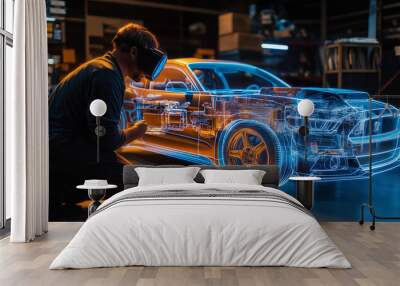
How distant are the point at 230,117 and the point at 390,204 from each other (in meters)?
2.44

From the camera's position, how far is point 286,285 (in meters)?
3.98

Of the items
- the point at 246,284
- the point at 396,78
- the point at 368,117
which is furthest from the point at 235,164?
the point at 246,284

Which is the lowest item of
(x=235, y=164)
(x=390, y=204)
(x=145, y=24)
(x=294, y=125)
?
(x=390, y=204)

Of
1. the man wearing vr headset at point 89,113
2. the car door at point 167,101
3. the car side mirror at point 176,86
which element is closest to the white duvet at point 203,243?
the man wearing vr headset at point 89,113

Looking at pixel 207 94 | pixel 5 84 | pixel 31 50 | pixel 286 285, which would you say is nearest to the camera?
pixel 286 285

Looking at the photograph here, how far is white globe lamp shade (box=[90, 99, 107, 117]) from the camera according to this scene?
6.85 metres

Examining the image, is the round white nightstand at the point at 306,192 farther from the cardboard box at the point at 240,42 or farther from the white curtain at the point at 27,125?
the white curtain at the point at 27,125

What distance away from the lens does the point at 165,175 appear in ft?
21.6

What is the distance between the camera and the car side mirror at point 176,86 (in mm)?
7371

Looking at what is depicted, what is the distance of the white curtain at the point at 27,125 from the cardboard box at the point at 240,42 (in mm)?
2405

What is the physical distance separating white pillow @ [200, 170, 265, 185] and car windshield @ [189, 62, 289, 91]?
51.5 inches

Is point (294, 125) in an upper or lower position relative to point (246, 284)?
upper

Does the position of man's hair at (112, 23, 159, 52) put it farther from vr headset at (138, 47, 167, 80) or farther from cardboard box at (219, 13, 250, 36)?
cardboard box at (219, 13, 250, 36)

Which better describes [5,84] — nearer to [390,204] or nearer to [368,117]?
[368,117]
